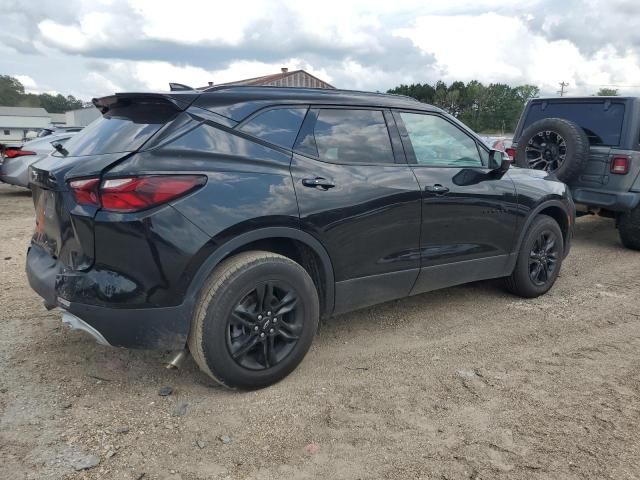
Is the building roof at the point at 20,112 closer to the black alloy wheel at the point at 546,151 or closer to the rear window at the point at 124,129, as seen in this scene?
the black alloy wheel at the point at 546,151

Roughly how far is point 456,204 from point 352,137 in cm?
102

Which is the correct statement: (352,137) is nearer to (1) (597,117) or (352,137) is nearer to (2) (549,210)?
(2) (549,210)

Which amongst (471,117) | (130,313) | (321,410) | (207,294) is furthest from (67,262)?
(471,117)

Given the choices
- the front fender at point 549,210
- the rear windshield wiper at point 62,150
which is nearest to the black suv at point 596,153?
the front fender at point 549,210

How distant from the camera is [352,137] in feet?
11.5

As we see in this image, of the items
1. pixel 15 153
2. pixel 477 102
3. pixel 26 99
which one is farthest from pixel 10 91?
pixel 15 153

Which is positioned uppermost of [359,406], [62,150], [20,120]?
[20,120]

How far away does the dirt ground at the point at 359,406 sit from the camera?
2469 millimetres

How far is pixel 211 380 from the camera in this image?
323 cm

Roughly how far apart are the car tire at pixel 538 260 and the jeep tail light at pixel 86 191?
3507 mm

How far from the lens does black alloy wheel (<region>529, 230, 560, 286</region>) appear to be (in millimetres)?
4746

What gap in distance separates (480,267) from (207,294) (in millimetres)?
2421

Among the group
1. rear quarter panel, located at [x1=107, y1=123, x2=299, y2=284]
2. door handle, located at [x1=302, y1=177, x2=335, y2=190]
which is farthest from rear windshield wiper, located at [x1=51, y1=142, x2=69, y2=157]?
door handle, located at [x1=302, y1=177, x2=335, y2=190]

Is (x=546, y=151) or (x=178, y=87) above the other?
(x=178, y=87)
